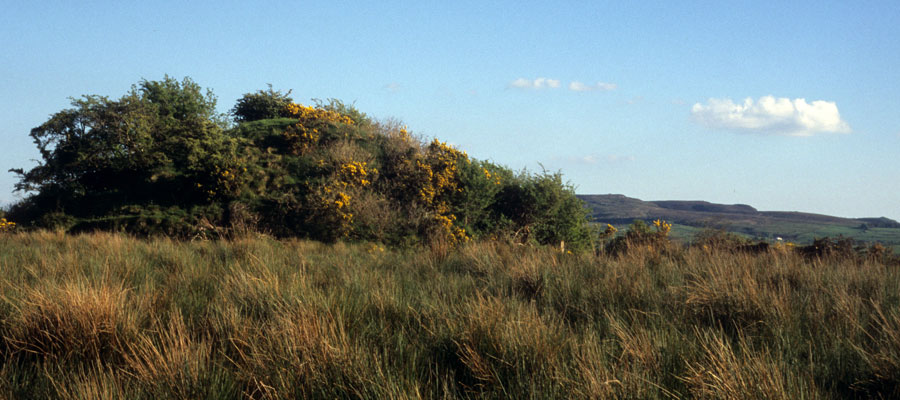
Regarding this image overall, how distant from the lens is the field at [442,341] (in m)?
2.87

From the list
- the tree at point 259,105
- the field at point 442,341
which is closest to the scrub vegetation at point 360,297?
the field at point 442,341

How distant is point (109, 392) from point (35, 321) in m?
1.51

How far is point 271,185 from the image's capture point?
45.6 ft

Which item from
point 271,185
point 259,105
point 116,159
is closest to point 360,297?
point 271,185

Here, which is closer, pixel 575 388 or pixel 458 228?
pixel 575 388

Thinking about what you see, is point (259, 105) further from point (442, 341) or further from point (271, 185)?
point (442, 341)

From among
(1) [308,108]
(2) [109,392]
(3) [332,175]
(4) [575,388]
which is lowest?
(2) [109,392]

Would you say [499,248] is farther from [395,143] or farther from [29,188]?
[29,188]

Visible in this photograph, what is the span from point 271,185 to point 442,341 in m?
11.4

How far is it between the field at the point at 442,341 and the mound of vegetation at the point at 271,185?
23.7ft

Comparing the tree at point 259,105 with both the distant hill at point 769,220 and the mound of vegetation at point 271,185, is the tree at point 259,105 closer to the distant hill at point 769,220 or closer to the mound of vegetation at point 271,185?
the mound of vegetation at point 271,185

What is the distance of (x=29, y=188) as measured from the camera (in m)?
14.5

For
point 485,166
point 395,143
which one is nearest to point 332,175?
point 395,143

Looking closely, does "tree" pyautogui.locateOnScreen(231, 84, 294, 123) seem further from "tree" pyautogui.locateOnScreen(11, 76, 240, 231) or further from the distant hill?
the distant hill
